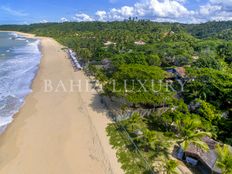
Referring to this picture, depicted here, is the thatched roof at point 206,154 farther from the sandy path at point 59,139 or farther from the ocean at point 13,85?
the ocean at point 13,85

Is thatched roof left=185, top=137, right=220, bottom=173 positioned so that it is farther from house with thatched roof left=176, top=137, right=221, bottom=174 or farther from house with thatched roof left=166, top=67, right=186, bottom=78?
house with thatched roof left=166, top=67, right=186, bottom=78

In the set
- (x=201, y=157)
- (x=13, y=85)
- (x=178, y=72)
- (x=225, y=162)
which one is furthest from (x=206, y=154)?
(x=13, y=85)

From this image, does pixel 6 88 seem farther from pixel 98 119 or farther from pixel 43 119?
pixel 98 119

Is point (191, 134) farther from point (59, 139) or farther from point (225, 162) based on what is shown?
point (59, 139)

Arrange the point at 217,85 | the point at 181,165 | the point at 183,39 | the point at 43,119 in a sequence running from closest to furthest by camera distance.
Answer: the point at 181,165 < the point at 43,119 < the point at 217,85 < the point at 183,39

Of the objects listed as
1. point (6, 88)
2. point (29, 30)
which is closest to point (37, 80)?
point (6, 88)

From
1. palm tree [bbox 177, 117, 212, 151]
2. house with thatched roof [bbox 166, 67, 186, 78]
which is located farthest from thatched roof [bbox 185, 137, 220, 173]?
house with thatched roof [bbox 166, 67, 186, 78]

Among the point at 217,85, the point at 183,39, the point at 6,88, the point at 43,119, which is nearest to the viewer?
the point at 43,119
